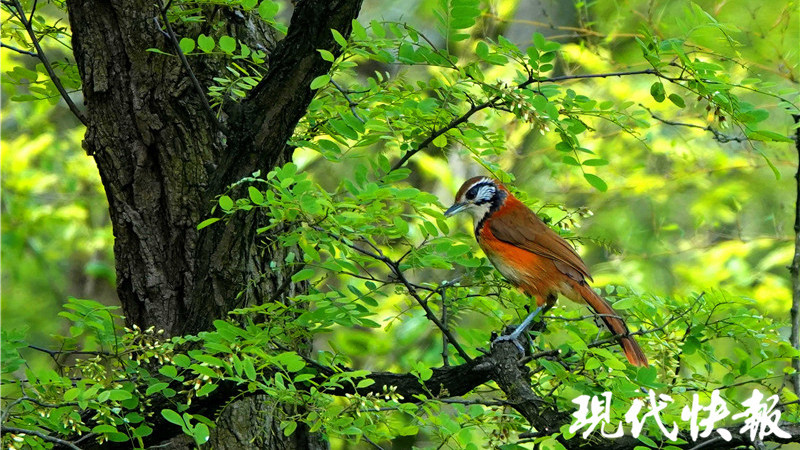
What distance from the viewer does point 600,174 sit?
26.2 ft

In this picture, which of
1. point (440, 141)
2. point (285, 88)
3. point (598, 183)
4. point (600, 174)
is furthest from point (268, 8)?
point (600, 174)

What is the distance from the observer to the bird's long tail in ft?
10.9

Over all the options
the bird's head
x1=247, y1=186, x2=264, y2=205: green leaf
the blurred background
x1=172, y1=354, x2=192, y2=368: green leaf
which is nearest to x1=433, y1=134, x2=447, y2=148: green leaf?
x1=247, y1=186, x2=264, y2=205: green leaf

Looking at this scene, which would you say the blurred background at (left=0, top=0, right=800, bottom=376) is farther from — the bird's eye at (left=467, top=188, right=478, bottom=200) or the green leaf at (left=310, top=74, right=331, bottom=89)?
the green leaf at (left=310, top=74, right=331, bottom=89)

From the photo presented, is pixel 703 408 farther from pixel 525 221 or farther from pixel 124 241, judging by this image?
pixel 124 241

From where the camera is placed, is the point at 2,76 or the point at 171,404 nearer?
the point at 171,404

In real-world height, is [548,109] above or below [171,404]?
above

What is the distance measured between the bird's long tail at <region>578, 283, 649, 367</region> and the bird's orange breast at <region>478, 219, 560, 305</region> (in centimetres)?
15

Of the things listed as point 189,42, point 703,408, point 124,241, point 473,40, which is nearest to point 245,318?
point 124,241

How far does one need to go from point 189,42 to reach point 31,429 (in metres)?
1.39

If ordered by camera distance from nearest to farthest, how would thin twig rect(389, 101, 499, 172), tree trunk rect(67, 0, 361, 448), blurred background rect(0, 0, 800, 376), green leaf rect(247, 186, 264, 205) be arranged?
green leaf rect(247, 186, 264, 205)
thin twig rect(389, 101, 499, 172)
tree trunk rect(67, 0, 361, 448)
blurred background rect(0, 0, 800, 376)

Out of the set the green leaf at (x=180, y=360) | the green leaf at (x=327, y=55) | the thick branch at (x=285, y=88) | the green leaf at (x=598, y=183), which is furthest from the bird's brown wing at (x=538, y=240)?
the green leaf at (x=180, y=360)

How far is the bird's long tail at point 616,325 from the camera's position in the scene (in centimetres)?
331

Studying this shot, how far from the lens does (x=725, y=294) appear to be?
2930 mm
